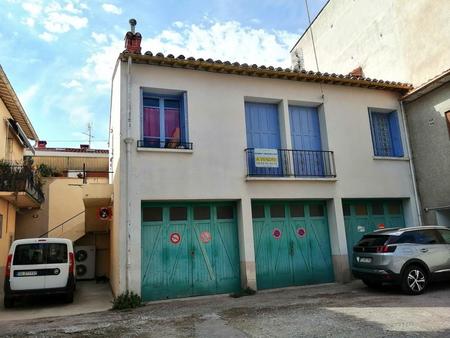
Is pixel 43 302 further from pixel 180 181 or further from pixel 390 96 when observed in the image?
pixel 390 96

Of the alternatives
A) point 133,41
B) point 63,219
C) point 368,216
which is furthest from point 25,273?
point 368,216

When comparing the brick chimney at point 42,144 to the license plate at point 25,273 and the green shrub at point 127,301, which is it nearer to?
the license plate at point 25,273

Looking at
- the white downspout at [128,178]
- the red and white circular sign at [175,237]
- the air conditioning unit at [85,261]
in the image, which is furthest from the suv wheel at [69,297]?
the air conditioning unit at [85,261]

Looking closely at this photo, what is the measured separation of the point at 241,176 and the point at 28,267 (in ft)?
19.7

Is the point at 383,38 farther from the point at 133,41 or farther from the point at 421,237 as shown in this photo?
the point at 133,41

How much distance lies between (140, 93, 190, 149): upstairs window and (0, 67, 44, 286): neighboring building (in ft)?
16.4

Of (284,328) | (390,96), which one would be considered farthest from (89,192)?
(390,96)

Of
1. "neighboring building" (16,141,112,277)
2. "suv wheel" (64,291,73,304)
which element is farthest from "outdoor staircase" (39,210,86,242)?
"suv wheel" (64,291,73,304)

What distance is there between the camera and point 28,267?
32.4 feet

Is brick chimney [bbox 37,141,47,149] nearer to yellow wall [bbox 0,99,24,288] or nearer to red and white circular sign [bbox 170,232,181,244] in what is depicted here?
yellow wall [bbox 0,99,24,288]

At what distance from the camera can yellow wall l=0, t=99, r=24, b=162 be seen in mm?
13914

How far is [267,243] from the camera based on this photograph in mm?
11320

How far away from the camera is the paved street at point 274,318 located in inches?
258

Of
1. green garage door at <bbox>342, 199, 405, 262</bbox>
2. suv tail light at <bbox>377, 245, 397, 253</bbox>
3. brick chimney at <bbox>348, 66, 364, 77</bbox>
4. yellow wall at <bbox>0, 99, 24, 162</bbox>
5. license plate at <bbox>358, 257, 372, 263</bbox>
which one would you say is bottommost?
license plate at <bbox>358, 257, 372, 263</bbox>
